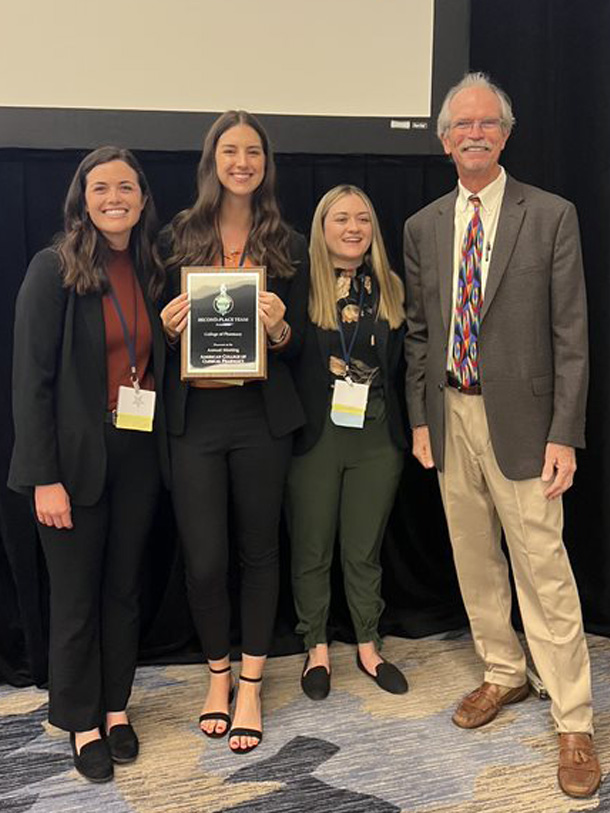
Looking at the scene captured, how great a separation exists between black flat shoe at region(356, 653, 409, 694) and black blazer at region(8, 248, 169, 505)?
1.18m

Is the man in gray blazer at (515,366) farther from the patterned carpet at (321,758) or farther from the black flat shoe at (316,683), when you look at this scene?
the black flat shoe at (316,683)

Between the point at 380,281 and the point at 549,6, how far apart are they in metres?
1.34

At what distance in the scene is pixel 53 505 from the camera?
6.04 ft

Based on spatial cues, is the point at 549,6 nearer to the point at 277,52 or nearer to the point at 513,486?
the point at 277,52

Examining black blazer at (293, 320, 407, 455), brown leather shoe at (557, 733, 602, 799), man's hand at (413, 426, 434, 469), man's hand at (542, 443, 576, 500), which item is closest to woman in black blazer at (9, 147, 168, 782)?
black blazer at (293, 320, 407, 455)

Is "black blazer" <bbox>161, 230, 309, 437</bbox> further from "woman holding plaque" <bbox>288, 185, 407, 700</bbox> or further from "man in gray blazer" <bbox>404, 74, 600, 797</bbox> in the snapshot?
"man in gray blazer" <bbox>404, 74, 600, 797</bbox>

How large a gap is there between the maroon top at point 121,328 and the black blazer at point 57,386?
0.03m

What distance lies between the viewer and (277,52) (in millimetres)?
2531

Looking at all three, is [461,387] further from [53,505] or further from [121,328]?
[53,505]

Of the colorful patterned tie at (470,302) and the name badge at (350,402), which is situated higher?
the colorful patterned tie at (470,302)

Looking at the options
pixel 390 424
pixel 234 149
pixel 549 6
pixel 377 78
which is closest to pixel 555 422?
pixel 390 424

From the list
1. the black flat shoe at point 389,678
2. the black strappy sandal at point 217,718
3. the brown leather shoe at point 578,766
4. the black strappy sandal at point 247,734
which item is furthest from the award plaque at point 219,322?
the brown leather shoe at point 578,766

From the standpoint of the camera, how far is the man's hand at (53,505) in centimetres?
184

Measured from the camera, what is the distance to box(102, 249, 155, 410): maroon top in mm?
1909
